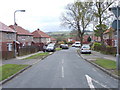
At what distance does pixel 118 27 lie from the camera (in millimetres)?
14312

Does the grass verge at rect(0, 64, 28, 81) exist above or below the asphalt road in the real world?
above

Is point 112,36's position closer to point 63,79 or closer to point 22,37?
point 22,37

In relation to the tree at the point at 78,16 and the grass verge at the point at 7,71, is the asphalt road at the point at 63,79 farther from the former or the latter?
the tree at the point at 78,16

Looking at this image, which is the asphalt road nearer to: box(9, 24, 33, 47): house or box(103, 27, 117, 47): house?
box(103, 27, 117, 47): house

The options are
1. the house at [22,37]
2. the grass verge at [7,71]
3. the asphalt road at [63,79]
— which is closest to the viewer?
the asphalt road at [63,79]

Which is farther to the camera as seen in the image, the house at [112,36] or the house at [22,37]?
the house at [22,37]

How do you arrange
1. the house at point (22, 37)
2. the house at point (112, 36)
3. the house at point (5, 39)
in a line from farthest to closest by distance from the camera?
the house at point (22, 37)
the house at point (112, 36)
the house at point (5, 39)

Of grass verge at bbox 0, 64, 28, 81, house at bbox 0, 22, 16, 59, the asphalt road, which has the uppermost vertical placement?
house at bbox 0, 22, 16, 59

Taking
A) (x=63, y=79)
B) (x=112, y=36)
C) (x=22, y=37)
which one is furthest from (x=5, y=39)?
(x=63, y=79)

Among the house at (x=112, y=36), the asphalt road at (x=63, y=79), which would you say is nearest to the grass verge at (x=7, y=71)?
the asphalt road at (x=63, y=79)

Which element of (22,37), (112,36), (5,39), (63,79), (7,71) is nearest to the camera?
(63,79)

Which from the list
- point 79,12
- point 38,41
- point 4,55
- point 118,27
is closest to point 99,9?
point 79,12

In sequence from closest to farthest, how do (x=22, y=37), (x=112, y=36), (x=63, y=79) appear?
(x=63, y=79) → (x=112, y=36) → (x=22, y=37)

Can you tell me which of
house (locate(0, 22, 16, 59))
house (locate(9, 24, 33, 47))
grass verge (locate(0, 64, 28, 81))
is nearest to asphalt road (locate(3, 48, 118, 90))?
grass verge (locate(0, 64, 28, 81))
